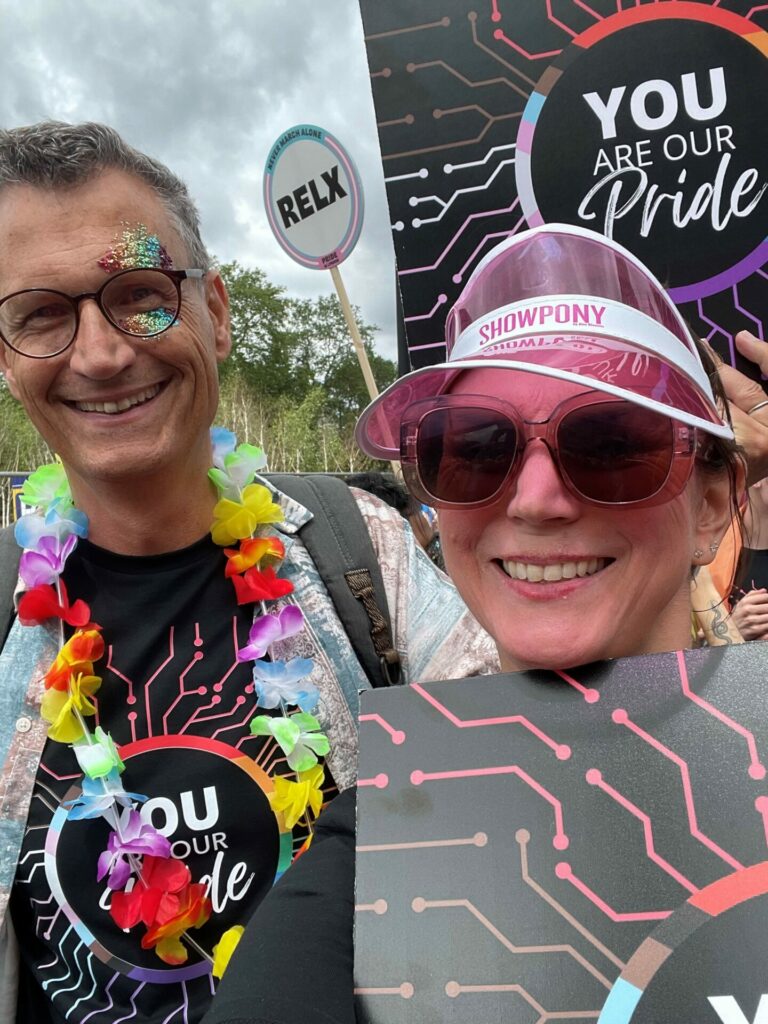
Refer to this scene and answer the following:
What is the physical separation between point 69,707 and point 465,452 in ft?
3.72

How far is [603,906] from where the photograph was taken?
2.85 ft

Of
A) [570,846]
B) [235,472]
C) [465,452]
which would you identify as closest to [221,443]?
[235,472]

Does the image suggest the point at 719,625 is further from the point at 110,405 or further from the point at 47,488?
the point at 47,488

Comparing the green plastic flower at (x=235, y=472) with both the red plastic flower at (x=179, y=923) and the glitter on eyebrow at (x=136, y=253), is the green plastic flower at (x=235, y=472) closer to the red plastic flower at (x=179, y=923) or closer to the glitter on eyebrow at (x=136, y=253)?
the glitter on eyebrow at (x=136, y=253)

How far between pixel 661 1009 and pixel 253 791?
3.63ft

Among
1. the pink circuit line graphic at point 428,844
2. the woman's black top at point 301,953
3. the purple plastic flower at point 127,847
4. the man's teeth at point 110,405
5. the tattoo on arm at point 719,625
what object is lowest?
the purple plastic flower at point 127,847

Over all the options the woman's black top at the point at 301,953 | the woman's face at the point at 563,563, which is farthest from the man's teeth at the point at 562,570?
the woman's black top at the point at 301,953

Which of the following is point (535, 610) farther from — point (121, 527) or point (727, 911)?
point (121, 527)

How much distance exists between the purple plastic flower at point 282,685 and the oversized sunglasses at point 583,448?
31.9 inches

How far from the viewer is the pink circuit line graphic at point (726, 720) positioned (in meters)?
0.90

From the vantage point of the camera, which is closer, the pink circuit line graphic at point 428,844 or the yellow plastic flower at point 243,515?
the pink circuit line graphic at point 428,844

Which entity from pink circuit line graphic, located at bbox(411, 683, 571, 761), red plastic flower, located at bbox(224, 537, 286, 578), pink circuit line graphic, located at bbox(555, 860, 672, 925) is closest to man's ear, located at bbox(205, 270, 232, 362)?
red plastic flower, located at bbox(224, 537, 286, 578)

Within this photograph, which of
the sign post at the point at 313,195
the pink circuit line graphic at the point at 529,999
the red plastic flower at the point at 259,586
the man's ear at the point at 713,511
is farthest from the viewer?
the sign post at the point at 313,195

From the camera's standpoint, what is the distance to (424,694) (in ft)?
3.36
